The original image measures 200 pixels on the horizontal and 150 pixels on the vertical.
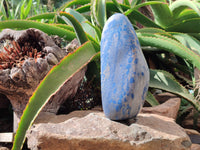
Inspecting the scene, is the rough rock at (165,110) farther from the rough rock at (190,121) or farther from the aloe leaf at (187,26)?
the aloe leaf at (187,26)

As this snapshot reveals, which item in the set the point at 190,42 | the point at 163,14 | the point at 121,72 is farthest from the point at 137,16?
the point at 121,72

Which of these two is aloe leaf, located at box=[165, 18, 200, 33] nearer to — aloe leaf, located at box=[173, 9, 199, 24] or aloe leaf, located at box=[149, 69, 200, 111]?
aloe leaf, located at box=[173, 9, 199, 24]

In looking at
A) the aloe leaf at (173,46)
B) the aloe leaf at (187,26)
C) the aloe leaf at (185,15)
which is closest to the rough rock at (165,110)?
the aloe leaf at (173,46)

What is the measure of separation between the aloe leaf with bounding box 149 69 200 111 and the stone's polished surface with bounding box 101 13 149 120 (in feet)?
1.27

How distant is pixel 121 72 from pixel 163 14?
108 cm

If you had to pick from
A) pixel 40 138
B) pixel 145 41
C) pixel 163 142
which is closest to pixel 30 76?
pixel 40 138

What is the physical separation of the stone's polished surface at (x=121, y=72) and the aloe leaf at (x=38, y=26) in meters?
0.54

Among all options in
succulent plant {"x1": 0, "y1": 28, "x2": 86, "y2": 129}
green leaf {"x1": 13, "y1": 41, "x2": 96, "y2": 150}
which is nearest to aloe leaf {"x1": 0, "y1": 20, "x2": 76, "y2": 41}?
succulent plant {"x1": 0, "y1": 28, "x2": 86, "y2": 129}

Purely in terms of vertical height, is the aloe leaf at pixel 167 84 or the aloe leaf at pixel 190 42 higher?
the aloe leaf at pixel 190 42

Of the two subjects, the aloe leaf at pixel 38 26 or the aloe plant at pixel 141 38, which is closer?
the aloe plant at pixel 141 38

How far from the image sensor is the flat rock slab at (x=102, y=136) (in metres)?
0.73

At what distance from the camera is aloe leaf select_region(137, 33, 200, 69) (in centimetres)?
118

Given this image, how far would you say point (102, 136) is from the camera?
742mm

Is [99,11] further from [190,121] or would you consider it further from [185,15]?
[190,121]
